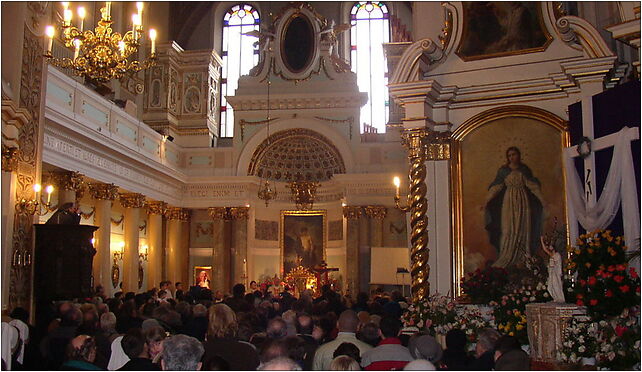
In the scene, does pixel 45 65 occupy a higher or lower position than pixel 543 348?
higher

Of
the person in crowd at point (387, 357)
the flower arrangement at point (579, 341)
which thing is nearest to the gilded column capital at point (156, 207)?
the flower arrangement at point (579, 341)

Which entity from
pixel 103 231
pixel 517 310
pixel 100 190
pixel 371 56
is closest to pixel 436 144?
pixel 517 310

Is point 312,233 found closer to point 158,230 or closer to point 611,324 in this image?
point 158,230

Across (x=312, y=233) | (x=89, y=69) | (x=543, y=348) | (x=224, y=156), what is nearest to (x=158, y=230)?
(x=224, y=156)

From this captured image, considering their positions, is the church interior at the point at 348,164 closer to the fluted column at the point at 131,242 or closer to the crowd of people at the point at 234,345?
the fluted column at the point at 131,242

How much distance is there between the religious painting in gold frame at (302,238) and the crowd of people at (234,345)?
14.0m

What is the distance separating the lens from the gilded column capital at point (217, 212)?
22.7m

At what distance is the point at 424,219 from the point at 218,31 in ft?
56.7

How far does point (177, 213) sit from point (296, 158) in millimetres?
4252

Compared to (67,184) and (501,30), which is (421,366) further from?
(67,184)

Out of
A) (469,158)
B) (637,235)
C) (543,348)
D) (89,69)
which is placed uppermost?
(89,69)

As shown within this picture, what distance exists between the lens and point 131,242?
1925 centimetres

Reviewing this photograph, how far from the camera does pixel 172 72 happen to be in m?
23.4

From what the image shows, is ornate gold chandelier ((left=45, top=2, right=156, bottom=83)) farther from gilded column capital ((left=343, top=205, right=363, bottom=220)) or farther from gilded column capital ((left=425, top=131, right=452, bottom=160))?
gilded column capital ((left=343, top=205, right=363, bottom=220))
